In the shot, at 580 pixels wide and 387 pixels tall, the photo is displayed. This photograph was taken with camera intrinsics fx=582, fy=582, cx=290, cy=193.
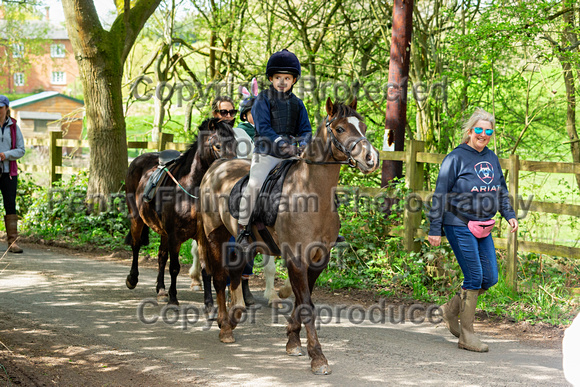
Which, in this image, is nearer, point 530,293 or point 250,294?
point 530,293

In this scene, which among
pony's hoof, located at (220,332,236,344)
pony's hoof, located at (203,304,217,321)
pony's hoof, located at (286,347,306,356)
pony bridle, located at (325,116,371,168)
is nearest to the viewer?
pony bridle, located at (325,116,371,168)

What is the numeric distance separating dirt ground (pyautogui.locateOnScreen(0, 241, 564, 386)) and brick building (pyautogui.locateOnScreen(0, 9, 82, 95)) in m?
13.4

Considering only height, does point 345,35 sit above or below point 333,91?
Answer: above

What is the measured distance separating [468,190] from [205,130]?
3391mm

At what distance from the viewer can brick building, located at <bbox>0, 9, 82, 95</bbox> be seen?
33959 mm

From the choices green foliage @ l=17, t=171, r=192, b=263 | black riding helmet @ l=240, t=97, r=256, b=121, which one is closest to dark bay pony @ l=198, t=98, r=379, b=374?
black riding helmet @ l=240, t=97, r=256, b=121

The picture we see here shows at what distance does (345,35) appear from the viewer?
1375 cm

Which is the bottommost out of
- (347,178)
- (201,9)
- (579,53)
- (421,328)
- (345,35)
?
(421,328)

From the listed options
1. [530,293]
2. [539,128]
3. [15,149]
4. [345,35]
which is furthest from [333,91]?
[530,293]

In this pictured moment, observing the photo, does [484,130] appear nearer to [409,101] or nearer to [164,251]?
[164,251]

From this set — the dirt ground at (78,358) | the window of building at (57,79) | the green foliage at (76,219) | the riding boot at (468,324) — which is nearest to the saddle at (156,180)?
the dirt ground at (78,358)

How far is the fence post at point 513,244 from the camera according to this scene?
285 inches

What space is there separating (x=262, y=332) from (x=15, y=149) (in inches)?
247

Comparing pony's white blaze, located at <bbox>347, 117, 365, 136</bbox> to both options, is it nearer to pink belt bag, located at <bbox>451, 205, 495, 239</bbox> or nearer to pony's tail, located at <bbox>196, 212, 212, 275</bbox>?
pink belt bag, located at <bbox>451, 205, 495, 239</bbox>
